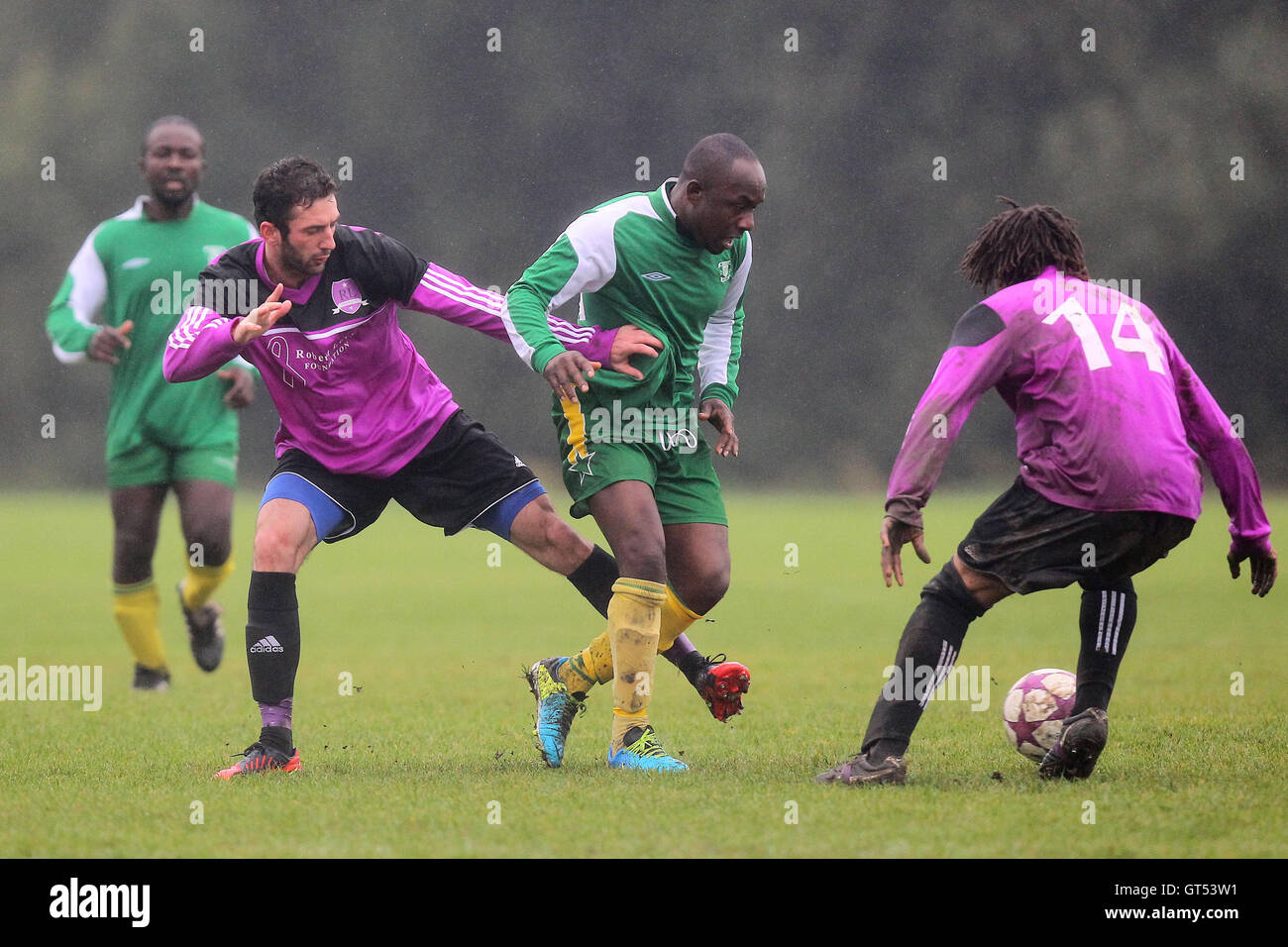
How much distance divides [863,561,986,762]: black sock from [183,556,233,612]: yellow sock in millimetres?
4017

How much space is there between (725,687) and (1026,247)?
67.5 inches

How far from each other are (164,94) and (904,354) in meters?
15.3

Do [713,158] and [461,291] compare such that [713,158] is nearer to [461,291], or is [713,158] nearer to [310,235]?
[461,291]

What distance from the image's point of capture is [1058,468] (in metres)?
4.40

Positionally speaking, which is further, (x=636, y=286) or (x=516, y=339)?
(x=636, y=286)

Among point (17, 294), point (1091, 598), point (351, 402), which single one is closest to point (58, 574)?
point (351, 402)

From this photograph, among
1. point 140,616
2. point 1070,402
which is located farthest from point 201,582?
point 1070,402

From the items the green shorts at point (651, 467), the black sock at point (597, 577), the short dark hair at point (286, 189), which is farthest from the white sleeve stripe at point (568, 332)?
the short dark hair at point (286, 189)

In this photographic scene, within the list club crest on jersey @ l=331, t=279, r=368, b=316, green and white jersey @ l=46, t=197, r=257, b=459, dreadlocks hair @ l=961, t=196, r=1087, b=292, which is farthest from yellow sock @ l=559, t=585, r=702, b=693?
green and white jersey @ l=46, t=197, r=257, b=459

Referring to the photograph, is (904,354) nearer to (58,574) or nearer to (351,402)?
(58,574)

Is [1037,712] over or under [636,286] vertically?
under

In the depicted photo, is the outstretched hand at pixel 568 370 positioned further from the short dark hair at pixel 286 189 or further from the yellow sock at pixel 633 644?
the short dark hair at pixel 286 189

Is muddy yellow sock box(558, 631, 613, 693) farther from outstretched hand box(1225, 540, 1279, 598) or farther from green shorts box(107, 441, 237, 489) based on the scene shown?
green shorts box(107, 441, 237, 489)

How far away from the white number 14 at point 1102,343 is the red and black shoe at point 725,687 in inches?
60.4
